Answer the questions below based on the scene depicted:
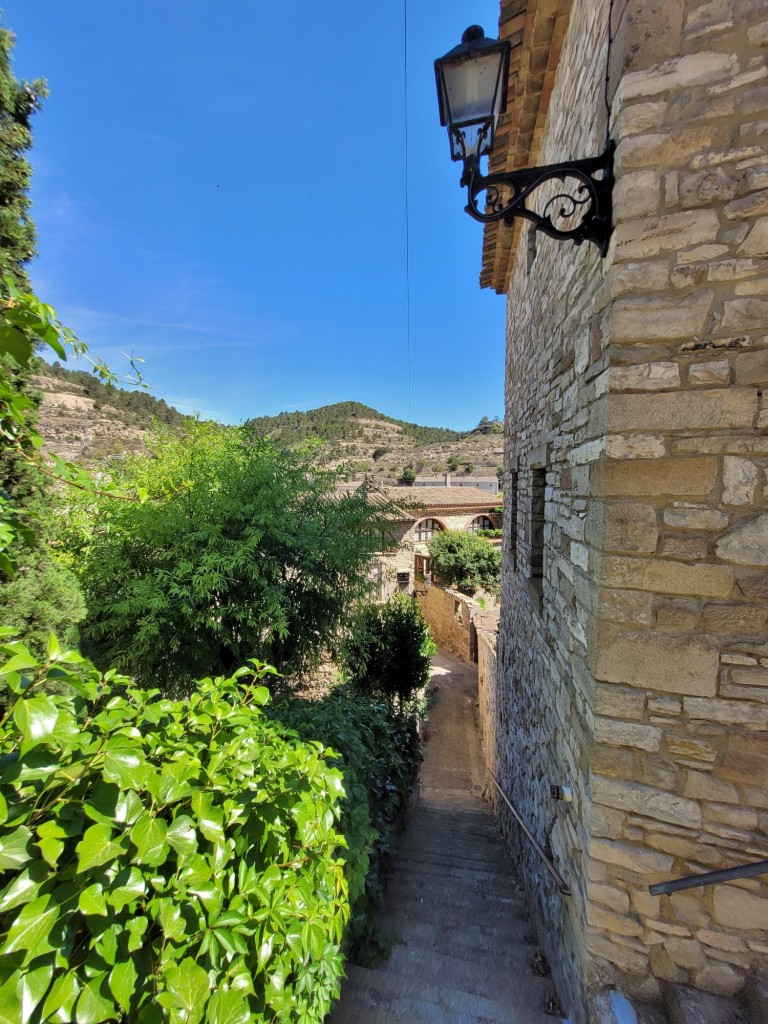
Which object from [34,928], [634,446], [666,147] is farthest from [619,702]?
[666,147]

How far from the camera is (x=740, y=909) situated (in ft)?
4.97

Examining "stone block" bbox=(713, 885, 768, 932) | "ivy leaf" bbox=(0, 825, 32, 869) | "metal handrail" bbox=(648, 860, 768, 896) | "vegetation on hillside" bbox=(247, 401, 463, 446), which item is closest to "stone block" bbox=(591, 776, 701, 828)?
"metal handrail" bbox=(648, 860, 768, 896)

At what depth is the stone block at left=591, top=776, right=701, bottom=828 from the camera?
1.55 meters

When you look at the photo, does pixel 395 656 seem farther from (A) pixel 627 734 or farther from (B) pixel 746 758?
(B) pixel 746 758

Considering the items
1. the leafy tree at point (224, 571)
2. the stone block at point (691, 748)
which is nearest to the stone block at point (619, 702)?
the stone block at point (691, 748)

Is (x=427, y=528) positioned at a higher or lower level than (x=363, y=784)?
higher

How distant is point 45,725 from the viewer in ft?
3.02

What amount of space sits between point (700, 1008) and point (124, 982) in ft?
6.45

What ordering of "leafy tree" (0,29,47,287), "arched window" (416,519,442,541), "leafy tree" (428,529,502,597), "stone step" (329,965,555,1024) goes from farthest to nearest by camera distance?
"arched window" (416,519,442,541)
"leafy tree" (428,529,502,597)
"leafy tree" (0,29,47,287)
"stone step" (329,965,555,1024)

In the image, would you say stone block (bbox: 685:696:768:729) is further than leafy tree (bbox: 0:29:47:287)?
No

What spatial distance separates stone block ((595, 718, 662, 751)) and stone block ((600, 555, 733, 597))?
526 mm

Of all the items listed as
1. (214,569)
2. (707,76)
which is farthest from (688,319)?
(214,569)

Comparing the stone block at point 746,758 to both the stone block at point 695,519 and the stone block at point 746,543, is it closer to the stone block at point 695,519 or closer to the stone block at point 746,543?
the stone block at point 746,543

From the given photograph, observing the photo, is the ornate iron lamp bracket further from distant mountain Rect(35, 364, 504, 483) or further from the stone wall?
the stone wall
